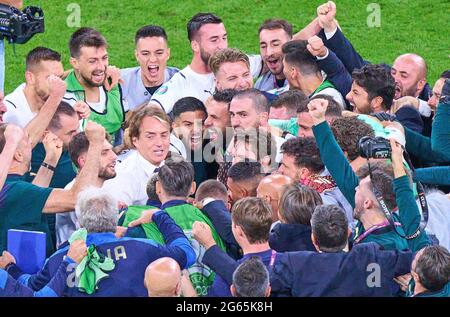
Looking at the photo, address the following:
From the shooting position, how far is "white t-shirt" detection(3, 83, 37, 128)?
939 centimetres

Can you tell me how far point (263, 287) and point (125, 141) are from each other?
2938mm

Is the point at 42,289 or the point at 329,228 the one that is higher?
the point at 329,228

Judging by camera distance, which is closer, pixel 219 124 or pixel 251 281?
pixel 251 281

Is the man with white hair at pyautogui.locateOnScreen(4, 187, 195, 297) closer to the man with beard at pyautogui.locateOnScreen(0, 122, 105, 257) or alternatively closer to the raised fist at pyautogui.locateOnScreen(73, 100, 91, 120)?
the man with beard at pyautogui.locateOnScreen(0, 122, 105, 257)

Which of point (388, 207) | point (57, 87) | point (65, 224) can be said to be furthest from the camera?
point (57, 87)

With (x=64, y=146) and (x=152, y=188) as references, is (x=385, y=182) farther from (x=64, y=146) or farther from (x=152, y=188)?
(x=64, y=146)

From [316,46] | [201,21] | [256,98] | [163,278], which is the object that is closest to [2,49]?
[201,21]

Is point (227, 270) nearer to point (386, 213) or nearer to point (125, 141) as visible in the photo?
point (386, 213)

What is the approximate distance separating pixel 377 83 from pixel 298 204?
217cm

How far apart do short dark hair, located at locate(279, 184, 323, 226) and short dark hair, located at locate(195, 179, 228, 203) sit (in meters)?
0.56

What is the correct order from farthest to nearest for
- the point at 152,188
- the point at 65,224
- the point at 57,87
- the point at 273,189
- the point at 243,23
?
the point at 243,23, the point at 57,87, the point at 65,224, the point at 152,188, the point at 273,189

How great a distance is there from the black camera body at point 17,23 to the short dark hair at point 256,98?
68.0 inches

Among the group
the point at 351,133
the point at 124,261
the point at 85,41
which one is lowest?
the point at 124,261

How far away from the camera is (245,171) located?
306 inches
